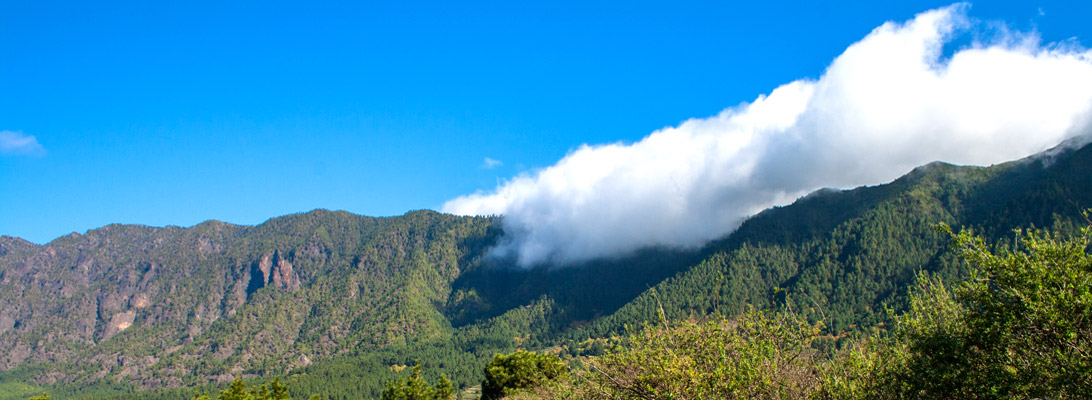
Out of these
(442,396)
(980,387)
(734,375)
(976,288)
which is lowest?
(442,396)

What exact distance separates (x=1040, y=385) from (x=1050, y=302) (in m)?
2.57

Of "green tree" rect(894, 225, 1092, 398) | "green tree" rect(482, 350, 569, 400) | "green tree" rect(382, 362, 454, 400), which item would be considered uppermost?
"green tree" rect(894, 225, 1092, 398)

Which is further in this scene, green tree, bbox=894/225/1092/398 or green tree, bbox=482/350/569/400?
green tree, bbox=482/350/569/400

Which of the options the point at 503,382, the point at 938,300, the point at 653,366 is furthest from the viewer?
the point at 503,382

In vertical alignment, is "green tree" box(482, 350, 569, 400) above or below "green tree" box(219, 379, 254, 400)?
below

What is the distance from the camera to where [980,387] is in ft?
53.8

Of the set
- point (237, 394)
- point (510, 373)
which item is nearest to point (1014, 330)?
point (510, 373)

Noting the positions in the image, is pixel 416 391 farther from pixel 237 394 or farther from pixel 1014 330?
pixel 1014 330

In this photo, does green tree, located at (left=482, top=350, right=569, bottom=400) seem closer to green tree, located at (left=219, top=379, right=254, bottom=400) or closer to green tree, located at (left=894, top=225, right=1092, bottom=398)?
green tree, located at (left=219, top=379, right=254, bottom=400)

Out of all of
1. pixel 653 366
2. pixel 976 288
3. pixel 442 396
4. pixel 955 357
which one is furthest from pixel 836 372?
pixel 442 396

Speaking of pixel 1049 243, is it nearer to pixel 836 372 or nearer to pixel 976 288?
pixel 976 288

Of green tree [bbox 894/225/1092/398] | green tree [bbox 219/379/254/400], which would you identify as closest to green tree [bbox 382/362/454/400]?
green tree [bbox 219/379/254/400]

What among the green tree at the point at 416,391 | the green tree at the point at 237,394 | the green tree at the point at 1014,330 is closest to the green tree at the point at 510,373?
the green tree at the point at 416,391

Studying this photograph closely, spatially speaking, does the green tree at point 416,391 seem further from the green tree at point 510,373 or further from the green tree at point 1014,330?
the green tree at point 1014,330
